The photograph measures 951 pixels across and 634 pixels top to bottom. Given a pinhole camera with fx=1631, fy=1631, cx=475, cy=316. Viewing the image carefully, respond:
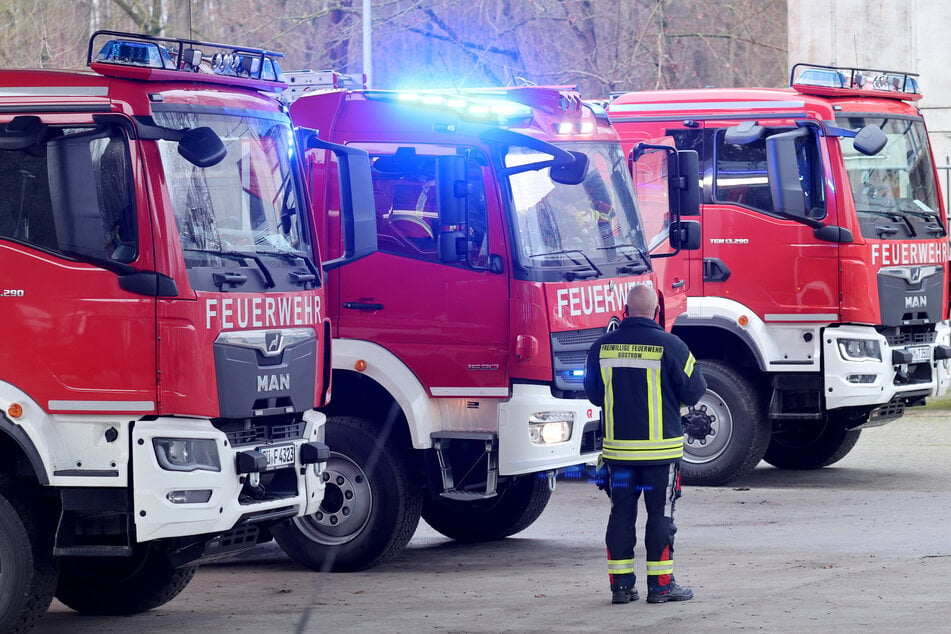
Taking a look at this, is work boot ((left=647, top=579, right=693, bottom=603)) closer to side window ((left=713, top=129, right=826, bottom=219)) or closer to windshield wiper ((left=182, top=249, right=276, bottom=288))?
windshield wiper ((left=182, top=249, right=276, bottom=288))

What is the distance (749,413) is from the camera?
13.0 meters

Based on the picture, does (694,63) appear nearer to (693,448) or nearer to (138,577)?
(693,448)

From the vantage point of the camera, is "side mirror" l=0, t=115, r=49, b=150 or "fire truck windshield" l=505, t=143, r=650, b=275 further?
"fire truck windshield" l=505, t=143, r=650, b=275

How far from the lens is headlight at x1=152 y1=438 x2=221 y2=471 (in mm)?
7430

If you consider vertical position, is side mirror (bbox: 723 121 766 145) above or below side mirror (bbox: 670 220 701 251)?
above

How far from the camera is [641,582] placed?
30.4 feet

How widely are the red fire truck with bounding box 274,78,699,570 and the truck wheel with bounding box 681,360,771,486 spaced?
3.15 m

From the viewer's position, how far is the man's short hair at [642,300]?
8625 mm

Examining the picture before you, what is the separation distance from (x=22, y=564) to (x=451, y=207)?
11.8ft

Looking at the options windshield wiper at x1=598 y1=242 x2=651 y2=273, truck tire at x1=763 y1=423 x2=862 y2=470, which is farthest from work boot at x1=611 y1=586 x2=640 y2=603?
truck tire at x1=763 y1=423 x2=862 y2=470

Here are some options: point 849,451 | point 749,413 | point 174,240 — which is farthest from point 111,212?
point 849,451

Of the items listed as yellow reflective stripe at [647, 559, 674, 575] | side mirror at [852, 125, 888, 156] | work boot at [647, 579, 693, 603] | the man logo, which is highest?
side mirror at [852, 125, 888, 156]

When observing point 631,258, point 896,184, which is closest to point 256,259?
point 631,258

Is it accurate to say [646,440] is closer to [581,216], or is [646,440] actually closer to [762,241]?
[581,216]
